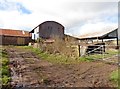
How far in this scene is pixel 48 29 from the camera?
46.7 metres

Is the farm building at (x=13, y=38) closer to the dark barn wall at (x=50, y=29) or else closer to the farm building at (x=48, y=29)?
the farm building at (x=48, y=29)

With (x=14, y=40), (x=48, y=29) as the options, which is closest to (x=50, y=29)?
(x=48, y=29)

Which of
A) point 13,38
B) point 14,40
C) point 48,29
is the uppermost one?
point 48,29

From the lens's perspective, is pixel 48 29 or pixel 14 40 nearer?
pixel 14 40

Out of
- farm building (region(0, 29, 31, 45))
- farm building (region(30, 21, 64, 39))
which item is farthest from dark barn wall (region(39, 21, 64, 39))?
farm building (region(0, 29, 31, 45))

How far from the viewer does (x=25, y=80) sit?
8.02 meters

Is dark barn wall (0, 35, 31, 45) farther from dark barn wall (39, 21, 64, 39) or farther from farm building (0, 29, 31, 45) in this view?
dark barn wall (39, 21, 64, 39)

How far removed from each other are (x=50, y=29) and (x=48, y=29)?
2.16 ft

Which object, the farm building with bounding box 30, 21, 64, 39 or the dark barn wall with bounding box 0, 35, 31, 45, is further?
the farm building with bounding box 30, 21, 64, 39

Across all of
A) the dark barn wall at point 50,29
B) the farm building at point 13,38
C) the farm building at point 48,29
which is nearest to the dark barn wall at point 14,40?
the farm building at point 13,38

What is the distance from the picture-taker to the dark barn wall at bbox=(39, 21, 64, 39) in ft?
150

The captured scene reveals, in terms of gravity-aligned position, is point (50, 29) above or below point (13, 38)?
above

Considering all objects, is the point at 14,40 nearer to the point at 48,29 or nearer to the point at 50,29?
the point at 48,29

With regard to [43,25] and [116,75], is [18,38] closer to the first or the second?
[43,25]
